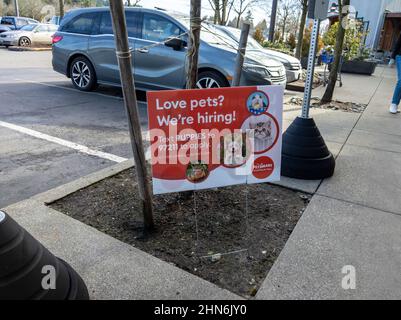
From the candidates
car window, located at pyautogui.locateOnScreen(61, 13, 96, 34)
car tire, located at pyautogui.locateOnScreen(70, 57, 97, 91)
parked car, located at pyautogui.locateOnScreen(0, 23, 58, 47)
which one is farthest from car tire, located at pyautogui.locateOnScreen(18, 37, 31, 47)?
car tire, located at pyautogui.locateOnScreen(70, 57, 97, 91)

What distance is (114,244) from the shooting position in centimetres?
257

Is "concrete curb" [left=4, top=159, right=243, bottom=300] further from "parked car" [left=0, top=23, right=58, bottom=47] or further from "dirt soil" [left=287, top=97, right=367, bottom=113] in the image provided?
"parked car" [left=0, top=23, right=58, bottom=47]

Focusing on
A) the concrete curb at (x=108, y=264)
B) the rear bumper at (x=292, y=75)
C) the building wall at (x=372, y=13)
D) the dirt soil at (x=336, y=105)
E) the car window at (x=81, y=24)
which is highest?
the building wall at (x=372, y=13)

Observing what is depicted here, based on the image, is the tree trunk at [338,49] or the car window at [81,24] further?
the car window at [81,24]

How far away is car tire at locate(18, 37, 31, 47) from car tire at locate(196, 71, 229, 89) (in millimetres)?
18824

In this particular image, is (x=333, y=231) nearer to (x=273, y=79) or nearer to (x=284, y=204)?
(x=284, y=204)

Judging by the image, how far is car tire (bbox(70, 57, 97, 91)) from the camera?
803cm

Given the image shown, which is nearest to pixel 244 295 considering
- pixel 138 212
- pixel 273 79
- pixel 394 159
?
pixel 138 212

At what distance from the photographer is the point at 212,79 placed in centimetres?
662

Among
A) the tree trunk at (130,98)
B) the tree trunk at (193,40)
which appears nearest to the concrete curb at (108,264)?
the tree trunk at (130,98)

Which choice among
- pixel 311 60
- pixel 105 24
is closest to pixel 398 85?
pixel 311 60

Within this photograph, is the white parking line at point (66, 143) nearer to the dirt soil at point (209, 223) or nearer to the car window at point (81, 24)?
the dirt soil at point (209, 223)

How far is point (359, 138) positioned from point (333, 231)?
3.20 m

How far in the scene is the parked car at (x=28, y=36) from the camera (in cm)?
2073
